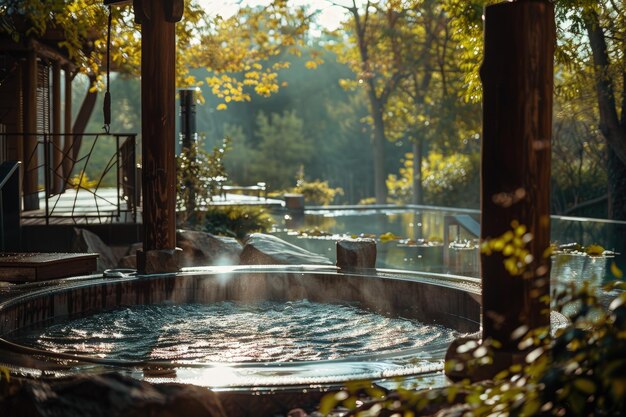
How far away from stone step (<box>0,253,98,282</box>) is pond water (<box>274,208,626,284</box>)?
144 inches

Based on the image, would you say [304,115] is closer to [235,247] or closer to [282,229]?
[282,229]

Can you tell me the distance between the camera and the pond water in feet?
31.4

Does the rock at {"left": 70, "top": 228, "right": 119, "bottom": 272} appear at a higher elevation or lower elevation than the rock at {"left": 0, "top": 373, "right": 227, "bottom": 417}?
higher

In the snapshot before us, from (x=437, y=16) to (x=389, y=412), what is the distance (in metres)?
21.3

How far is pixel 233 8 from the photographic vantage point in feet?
80.5

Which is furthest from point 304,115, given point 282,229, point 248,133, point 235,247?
point 235,247

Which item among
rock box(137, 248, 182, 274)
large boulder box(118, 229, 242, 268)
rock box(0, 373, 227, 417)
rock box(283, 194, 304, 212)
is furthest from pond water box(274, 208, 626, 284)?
rock box(0, 373, 227, 417)

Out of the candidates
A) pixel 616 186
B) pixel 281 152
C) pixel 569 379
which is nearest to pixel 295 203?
pixel 616 186

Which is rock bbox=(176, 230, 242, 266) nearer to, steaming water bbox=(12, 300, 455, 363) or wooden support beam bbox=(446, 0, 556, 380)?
steaming water bbox=(12, 300, 455, 363)

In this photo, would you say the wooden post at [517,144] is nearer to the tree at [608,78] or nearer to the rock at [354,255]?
the rock at [354,255]

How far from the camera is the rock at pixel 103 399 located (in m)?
2.94

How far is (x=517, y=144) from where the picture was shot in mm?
3396

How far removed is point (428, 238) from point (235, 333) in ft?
25.3

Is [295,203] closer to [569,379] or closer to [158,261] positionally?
[158,261]
